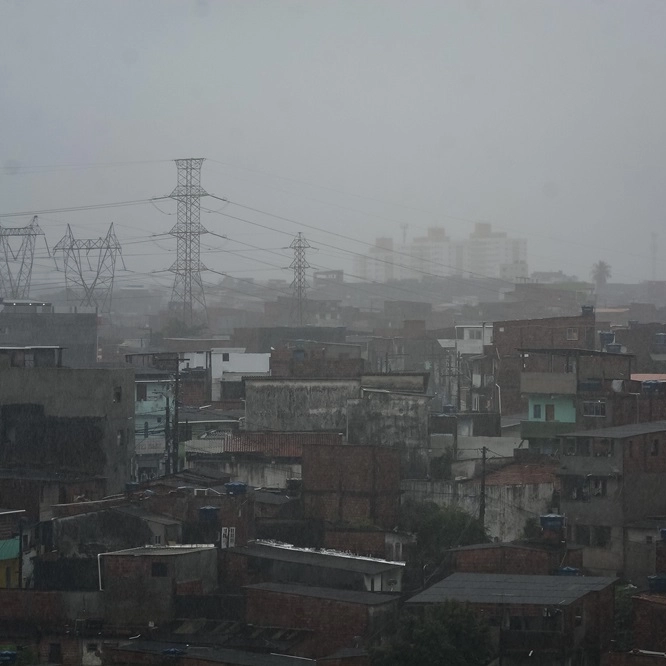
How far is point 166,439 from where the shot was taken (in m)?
23.6

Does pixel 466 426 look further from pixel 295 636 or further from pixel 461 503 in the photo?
pixel 295 636

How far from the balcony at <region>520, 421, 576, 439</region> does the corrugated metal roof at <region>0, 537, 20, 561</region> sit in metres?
11.1

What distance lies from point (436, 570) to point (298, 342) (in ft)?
67.3

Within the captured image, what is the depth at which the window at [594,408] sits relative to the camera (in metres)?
24.2

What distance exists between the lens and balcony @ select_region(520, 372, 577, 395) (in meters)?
24.8

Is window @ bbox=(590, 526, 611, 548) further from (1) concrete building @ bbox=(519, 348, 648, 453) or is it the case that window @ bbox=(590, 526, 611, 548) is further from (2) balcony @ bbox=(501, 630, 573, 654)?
(2) balcony @ bbox=(501, 630, 573, 654)

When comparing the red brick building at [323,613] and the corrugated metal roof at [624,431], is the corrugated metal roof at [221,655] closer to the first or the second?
the red brick building at [323,613]

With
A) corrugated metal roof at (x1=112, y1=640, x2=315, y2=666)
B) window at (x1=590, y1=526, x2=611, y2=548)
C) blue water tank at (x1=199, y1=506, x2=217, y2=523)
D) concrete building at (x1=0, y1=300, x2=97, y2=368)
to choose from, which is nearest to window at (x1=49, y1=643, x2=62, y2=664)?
corrugated metal roof at (x1=112, y1=640, x2=315, y2=666)

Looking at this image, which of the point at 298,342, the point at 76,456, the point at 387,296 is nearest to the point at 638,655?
the point at 76,456

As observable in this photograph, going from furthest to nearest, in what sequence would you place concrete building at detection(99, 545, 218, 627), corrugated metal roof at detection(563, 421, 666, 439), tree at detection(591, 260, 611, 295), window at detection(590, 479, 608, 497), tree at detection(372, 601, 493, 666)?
tree at detection(591, 260, 611, 295), corrugated metal roof at detection(563, 421, 666, 439), window at detection(590, 479, 608, 497), concrete building at detection(99, 545, 218, 627), tree at detection(372, 601, 493, 666)

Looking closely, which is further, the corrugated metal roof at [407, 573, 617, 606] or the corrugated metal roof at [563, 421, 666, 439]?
the corrugated metal roof at [563, 421, 666, 439]

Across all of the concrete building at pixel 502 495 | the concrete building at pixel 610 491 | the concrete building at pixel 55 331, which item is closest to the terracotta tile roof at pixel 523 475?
the concrete building at pixel 502 495

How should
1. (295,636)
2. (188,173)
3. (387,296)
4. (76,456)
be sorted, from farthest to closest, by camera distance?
(387,296), (188,173), (76,456), (295,636)

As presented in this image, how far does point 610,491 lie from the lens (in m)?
19.7
